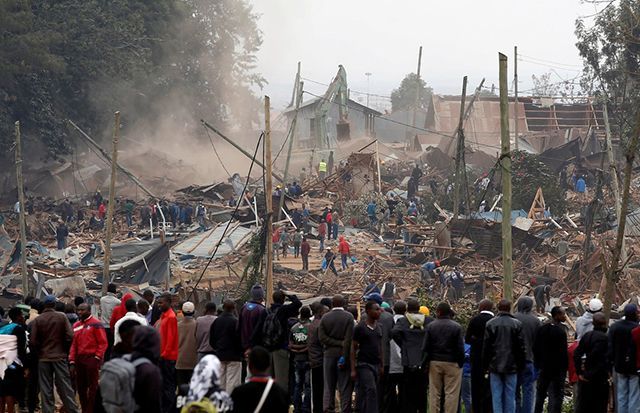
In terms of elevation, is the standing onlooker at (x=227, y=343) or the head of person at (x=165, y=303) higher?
the head of person at (x=165, y=303)

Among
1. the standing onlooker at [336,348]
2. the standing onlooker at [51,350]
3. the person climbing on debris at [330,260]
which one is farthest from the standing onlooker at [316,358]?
the person climbing on debris at [330,260]

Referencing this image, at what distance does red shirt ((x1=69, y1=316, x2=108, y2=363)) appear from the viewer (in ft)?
38.9

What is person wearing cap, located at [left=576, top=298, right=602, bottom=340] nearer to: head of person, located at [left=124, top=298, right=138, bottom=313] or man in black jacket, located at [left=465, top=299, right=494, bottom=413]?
man in black jacket, located at [left=465, top=299, right=494, bottom=413]

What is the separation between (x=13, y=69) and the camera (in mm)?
50344

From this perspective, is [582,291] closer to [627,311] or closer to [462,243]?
[462,243]

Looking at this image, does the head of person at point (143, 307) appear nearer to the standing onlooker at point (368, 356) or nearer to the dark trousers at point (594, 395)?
the standing onlooker at point (368, 356)

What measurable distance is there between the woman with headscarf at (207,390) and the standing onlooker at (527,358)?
191 inches

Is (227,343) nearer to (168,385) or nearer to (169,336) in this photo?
(169,336)

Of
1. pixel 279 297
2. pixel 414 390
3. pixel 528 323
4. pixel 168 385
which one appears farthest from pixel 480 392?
pixel 168 385

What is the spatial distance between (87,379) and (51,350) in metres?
0.52

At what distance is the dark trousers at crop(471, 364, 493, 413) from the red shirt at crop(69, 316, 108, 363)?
Result: 4.16m

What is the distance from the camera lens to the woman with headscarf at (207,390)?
7.35 metres

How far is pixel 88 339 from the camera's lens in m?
11.9

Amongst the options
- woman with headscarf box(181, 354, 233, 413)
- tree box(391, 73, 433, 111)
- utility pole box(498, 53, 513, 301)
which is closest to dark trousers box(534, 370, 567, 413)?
utility pole box(498, 53, 513, 301)
